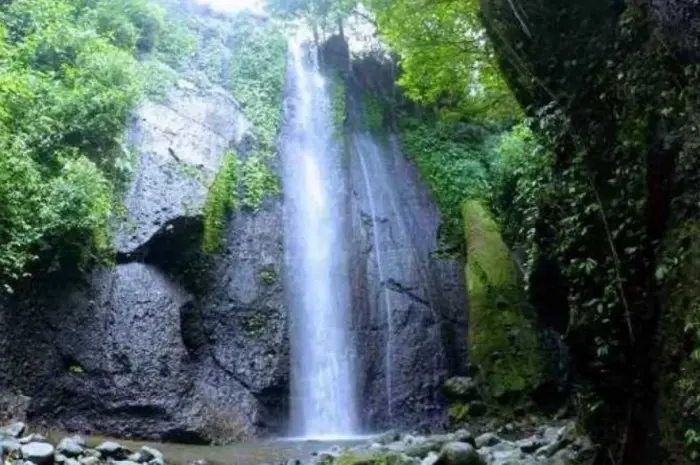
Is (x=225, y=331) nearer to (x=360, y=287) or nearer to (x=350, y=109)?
(x=360, y=287)

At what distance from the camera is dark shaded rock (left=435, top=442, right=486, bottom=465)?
6770 mm

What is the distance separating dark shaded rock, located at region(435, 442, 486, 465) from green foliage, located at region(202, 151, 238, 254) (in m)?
6.98

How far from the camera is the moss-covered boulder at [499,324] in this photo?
1173 centimetres

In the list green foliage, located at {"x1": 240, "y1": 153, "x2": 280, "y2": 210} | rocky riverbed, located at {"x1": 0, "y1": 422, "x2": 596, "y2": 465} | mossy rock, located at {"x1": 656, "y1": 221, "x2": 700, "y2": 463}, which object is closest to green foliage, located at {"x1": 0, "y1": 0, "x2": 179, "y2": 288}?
green foliage, located at {"x1": 240, "y1": 153, "x2": 280, "y2": 210}

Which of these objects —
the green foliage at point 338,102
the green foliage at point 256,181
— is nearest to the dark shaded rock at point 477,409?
the green foliage at point 256,181

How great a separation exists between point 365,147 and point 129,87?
6.20 m

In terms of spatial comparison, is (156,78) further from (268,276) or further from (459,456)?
(459,456)

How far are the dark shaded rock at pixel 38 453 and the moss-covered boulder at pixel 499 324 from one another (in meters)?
6.89

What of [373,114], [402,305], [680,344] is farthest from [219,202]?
[680,344]

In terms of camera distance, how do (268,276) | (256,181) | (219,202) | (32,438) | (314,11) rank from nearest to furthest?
1. (32,438)
2. (268,276)
3. (219,202)
4. (256,181)
5. (314,11)

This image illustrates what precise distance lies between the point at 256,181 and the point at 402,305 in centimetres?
400

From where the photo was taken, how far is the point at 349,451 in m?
7.51

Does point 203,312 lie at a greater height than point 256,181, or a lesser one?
lesser

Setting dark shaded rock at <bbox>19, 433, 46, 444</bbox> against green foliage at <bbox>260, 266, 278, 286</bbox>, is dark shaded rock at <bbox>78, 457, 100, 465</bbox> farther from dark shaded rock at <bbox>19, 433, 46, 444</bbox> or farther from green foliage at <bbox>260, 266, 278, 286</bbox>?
green foliage at <bbox>260, 266, 278, 286</bbox>
